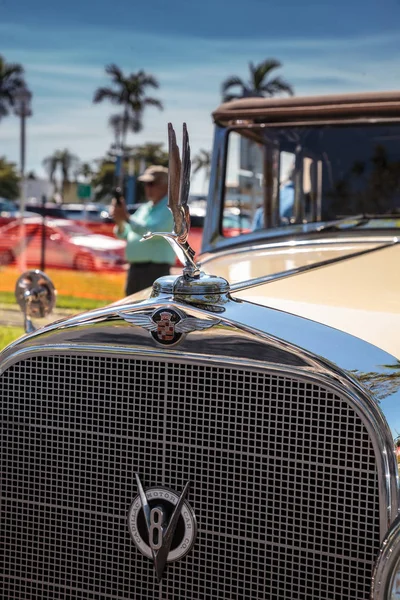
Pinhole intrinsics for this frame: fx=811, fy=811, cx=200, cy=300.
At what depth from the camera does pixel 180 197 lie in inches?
79.1

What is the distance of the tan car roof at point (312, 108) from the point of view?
3.60 m

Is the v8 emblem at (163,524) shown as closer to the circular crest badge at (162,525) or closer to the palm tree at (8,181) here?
the circular crest badge at (162,525)

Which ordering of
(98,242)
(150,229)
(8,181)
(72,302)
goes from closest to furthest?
(150,229) → (72,302) → (98,242) → (8,181)

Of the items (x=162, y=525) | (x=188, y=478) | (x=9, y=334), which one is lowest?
(x=9, y=334)

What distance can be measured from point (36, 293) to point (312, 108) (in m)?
1.53

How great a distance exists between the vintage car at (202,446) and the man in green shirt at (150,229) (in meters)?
3.73

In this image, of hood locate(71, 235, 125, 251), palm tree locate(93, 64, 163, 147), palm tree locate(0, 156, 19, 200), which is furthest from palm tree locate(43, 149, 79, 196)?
hood locate(71, 235, 125, 251)

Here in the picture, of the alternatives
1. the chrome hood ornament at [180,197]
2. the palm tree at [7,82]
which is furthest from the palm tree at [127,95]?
the chrome hood ornament at [180,197]

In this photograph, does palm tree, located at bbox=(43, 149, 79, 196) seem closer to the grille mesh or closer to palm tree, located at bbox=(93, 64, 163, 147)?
palm tree, located at bbox=(93, 64, 163, 147)

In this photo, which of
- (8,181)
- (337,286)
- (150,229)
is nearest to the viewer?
(337,286)

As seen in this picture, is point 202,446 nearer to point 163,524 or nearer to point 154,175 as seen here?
point 163,524

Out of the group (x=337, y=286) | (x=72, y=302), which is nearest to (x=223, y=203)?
(x=337, y=286)

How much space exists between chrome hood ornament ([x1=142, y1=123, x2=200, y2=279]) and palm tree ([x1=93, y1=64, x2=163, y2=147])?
44970 mm

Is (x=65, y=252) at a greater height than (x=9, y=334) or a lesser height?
greater
